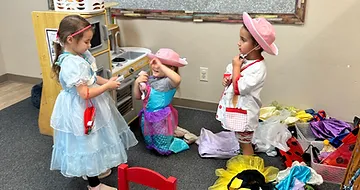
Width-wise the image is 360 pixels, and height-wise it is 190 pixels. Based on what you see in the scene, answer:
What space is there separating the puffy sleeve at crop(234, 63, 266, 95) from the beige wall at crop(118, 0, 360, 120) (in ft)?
2.54

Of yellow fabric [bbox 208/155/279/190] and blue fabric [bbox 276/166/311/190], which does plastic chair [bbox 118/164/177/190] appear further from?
blue fabric [bbox 276/166/311/190]

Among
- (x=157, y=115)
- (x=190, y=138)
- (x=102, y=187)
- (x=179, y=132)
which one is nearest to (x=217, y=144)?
(x=190, y=138)

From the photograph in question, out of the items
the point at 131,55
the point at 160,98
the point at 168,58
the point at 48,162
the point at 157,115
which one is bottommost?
the point at 48,162

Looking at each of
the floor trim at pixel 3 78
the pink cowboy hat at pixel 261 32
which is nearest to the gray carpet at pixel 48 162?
the pink cowboy hat at pixel 261 32

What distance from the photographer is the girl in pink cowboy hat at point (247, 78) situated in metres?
1.89

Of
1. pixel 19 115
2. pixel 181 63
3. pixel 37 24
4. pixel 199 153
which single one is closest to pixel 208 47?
pixel 181 63

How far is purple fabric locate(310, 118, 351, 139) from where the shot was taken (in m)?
2.32

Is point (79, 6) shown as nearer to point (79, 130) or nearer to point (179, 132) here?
point (79, 130)

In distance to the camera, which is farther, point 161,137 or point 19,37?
point 19,37

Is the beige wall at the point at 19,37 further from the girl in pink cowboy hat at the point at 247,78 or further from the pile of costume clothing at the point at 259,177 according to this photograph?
the pile of costume clothing at the point at 259,177

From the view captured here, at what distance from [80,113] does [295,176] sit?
120cm

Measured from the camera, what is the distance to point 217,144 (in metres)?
2.38

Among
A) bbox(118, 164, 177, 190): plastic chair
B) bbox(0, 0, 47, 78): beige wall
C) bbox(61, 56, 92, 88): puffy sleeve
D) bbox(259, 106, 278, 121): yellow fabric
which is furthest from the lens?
bbox(0, 0, 47, 78): beige wall

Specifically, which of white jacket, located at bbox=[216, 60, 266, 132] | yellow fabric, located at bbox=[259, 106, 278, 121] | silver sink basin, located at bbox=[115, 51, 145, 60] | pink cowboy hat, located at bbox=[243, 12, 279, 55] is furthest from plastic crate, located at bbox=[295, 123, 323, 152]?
silver sink basin, located at bbox=[115, 51, 145, 60]
